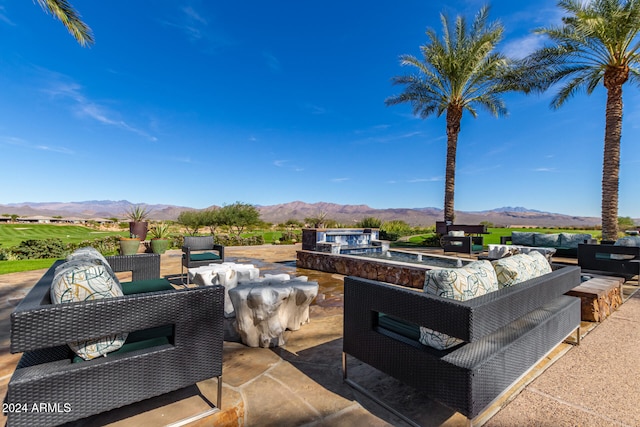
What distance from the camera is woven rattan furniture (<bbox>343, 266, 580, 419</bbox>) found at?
151cm

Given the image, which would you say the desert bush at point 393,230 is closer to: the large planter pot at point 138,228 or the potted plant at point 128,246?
the large planter pot at point 138,228

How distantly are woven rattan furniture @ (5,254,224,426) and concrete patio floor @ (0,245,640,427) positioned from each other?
240mm

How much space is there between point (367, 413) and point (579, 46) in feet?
43.9

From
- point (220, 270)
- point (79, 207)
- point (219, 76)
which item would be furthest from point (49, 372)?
point (79, 207)

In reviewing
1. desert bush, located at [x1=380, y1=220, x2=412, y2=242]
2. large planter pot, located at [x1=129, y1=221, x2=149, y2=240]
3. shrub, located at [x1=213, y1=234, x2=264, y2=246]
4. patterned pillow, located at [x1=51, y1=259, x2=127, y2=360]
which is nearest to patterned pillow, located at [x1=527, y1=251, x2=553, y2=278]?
patterned pillow, located at [x1=51, y1=259, x2=127, y2=360]

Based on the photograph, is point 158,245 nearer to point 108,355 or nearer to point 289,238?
point 289,238

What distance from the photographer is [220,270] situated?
3826mm

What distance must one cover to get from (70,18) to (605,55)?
15215 mm

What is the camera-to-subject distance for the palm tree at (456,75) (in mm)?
11953

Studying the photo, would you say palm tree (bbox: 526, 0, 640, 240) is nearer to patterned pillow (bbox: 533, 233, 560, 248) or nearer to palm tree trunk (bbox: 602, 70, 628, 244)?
palm tree trunk (bbox: 602, 70, 628, 244)

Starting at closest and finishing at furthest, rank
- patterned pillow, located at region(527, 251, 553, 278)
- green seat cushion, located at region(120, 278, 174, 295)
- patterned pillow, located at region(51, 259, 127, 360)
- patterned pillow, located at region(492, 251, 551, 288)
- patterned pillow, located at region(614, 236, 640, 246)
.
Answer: patterned pillow, located at region(51, 259, 127, 360) < patterned pillow, located at region(492, 251, 551, 288) < patterned pillow, located at region(527, 251, 553, 278) < green seat cushion, located at region(120, 278, 174, 295) < patterned pillow, located at region(614, 236, 640, 246)

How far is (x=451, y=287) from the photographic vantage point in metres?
1.74

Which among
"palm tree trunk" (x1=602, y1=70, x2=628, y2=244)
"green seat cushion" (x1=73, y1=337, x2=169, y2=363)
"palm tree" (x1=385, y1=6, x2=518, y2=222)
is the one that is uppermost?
"palm tree" (x1=385, y1=6, x2=518, y2=222)

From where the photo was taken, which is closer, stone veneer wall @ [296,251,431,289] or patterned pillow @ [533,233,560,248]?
stone veneer wall @ [296,251,431,289]
